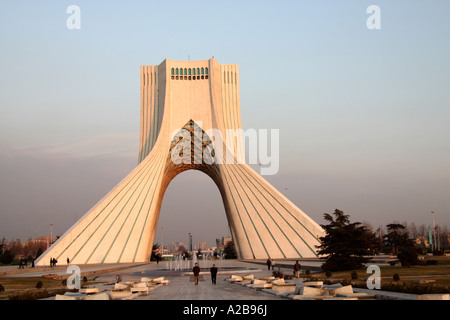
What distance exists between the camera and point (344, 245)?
18250mm

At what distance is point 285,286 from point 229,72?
28.8 m

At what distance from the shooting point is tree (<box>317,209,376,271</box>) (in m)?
18.0

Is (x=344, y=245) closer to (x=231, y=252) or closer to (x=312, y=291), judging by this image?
(x=312, y=291)

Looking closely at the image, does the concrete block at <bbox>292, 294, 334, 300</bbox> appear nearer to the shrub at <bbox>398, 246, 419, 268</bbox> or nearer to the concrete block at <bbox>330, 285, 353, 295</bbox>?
the concrete block at <bbox>330, 285, 353, 295</bbox>

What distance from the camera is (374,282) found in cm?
1168

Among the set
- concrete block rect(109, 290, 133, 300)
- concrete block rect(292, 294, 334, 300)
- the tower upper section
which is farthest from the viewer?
the tower upper section

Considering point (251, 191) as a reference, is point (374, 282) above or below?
below

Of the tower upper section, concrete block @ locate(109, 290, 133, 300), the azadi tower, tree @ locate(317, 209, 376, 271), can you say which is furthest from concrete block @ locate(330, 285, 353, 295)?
the tower upper section

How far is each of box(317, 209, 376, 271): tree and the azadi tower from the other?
7950 millimetres

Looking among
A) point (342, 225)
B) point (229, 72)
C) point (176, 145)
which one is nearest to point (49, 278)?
point (342, 225)

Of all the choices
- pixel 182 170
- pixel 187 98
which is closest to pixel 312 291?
pixel 187 98

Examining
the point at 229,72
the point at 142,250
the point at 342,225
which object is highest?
the point at 229,72
